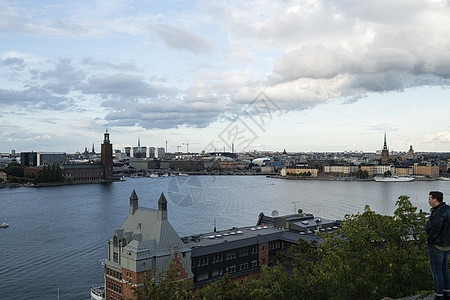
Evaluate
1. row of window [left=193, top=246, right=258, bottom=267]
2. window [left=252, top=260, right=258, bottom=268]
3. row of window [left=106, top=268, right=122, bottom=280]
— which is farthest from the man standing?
window [left=252, top=260, right=258, bottom=268]

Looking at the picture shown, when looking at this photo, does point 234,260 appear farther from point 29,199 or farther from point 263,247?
point 29,199

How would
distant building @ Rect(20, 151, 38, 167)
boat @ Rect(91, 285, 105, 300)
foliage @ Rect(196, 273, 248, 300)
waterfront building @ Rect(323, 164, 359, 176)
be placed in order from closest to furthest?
1. foliage @ Rect(196, 273, 248, 300)
2. boat @ Rect(91, 285, 105, 300)
3. waterfront building @ Rect(323, 164, 359, 176)
4. distant building @ Rect(20, 151, 38, 167)

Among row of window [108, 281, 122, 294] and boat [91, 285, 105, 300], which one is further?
boat [91, 285, 105, 300]

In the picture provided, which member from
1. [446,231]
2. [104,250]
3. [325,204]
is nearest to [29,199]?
[104,250]

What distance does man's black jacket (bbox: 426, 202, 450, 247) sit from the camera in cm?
349

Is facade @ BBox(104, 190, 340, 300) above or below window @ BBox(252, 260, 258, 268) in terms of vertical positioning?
above

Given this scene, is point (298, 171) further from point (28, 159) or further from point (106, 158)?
point (28, 159)

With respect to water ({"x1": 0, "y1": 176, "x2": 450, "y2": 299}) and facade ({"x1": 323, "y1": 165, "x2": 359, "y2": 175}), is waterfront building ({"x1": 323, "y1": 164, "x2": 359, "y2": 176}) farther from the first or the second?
water ({"x1": 0, "y1": 176, "x2": 450, "y2": 299})

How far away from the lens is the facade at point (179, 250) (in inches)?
418

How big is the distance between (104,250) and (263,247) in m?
9.34

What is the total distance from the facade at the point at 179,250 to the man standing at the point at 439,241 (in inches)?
282

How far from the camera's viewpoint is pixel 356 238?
7.21 m

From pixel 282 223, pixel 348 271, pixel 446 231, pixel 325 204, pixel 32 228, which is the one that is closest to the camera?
pixel 446 231

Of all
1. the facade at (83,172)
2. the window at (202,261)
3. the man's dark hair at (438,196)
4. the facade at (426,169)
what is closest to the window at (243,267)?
the window at (202,261)
